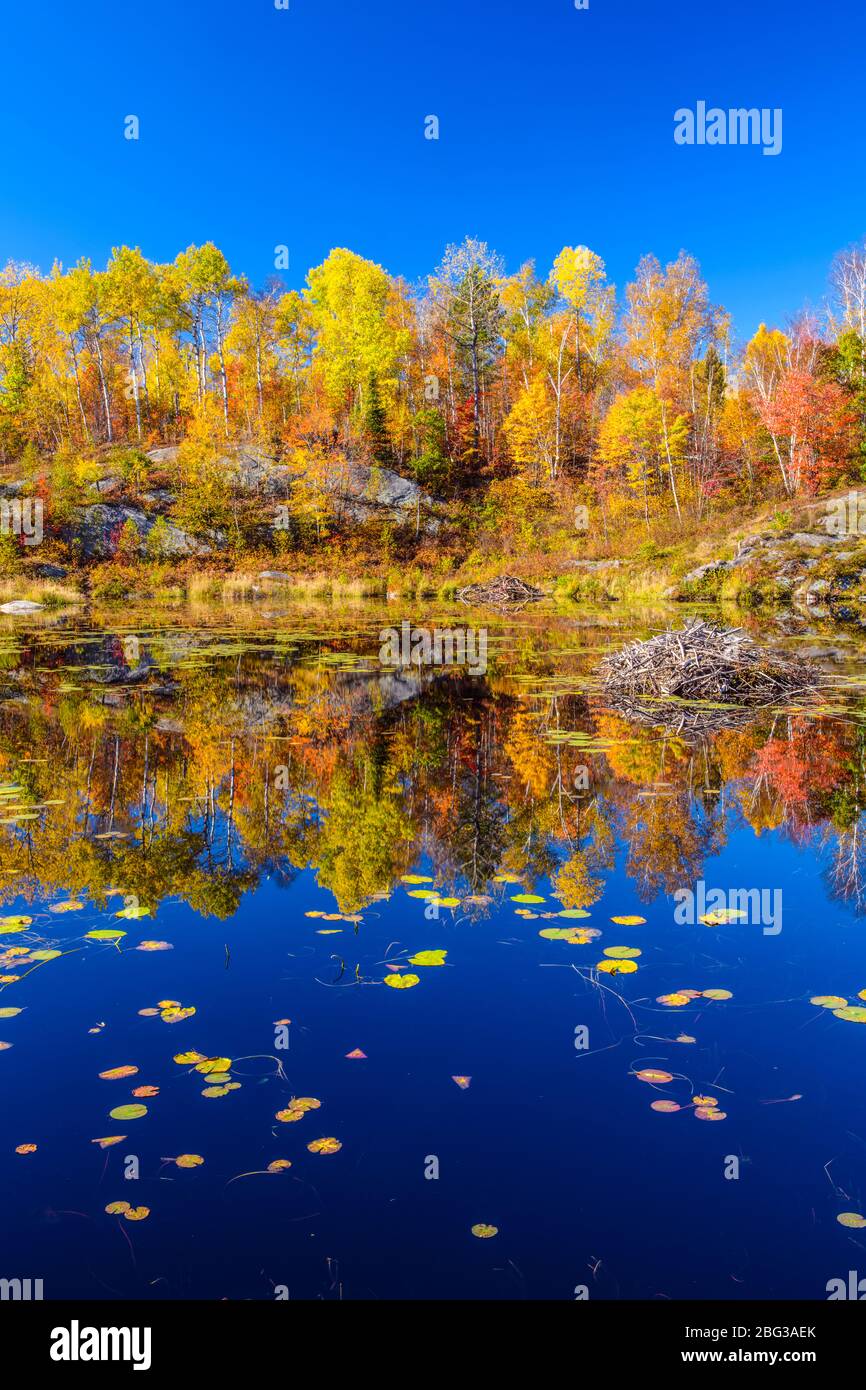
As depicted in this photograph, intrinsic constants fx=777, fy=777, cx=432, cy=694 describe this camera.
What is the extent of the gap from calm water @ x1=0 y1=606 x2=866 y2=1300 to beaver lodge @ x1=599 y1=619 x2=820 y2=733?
118 inches

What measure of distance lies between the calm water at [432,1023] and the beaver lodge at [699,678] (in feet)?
9.87

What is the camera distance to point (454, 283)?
5375 cm

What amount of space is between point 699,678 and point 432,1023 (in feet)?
32.1

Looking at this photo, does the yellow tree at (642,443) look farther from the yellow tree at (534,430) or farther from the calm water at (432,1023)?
the calm water at (432,1023)

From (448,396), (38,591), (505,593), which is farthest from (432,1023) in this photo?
(448,396)

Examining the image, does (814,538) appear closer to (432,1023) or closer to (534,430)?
(534,430)

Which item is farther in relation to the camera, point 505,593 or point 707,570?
point 505,593

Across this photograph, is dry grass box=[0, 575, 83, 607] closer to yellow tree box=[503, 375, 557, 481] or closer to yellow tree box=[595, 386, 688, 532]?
yellow tree box=[503, 375, 557, 481]

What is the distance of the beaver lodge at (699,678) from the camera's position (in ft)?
40.2

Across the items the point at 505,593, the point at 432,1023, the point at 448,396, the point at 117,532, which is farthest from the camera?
the point at 448,396

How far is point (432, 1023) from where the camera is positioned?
4.04m

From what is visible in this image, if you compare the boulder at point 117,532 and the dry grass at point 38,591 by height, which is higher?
the boulder at point 117,532

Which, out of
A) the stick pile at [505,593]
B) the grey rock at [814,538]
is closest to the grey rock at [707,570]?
the grey rock at [814,538]

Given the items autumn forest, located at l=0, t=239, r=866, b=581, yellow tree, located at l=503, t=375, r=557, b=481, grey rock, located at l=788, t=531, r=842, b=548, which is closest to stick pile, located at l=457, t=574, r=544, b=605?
autumn forest, located at l=0, t=239, r=866, b=581
